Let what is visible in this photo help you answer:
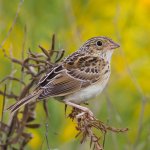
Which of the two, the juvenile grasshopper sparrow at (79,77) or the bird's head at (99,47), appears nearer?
the juvenile grasshopper sparrow at (79,77)

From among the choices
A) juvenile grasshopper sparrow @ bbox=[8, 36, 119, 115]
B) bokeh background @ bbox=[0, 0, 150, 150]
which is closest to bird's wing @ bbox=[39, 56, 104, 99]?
juvenile grasshopper sparrow @ bbox=[8, 36, 119, 115]

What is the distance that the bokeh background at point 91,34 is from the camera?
7129 millimetres

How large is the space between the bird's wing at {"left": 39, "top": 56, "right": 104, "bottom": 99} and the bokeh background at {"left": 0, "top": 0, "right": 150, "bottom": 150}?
1.01 metres

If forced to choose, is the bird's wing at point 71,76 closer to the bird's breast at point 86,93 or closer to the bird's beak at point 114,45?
the bird's breast at point 86,93

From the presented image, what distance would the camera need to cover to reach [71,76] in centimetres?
567

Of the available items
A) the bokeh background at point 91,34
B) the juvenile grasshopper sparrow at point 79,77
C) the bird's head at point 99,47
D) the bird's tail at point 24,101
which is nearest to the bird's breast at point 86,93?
the juvenile grasshopper sparrow at point 79,77

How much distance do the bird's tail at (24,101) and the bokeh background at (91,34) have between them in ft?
4.78

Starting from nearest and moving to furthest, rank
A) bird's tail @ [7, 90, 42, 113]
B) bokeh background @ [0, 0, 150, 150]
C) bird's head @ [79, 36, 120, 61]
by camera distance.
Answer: bird's tail @ [7, 90, 42, 113] → bird's head @ [79, 36, 120, 61] → bokeh background @ [0, 0, 150, 150]

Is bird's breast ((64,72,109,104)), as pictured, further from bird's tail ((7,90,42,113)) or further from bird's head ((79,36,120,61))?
bird's head ((79,36,120,61))

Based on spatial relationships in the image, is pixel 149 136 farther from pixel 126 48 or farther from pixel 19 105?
pixel 126 48

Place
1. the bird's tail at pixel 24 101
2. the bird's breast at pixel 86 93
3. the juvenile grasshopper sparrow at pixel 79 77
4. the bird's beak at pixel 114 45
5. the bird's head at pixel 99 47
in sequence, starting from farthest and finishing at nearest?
1. the bird's head at pixel 99 47
2. the bird's beak at pixel 114 45
3. the bird's breast at pixel 86 93
4. the juvenile grasshopper sparrow at pixel 79 77
5. the bird's tail at pixel 24 101

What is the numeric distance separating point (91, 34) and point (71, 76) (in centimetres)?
319

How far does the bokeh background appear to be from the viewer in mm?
7129

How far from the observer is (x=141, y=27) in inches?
335
